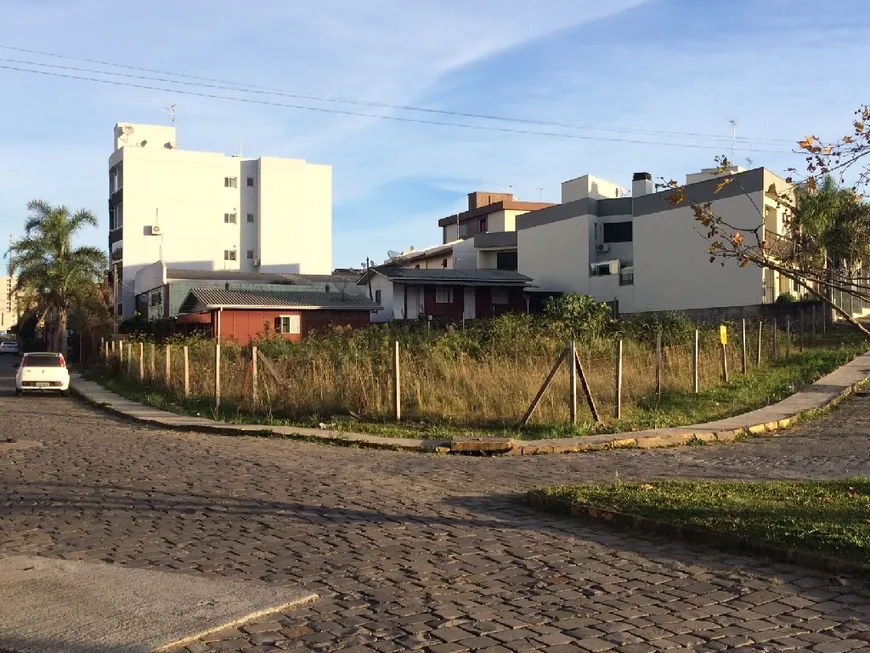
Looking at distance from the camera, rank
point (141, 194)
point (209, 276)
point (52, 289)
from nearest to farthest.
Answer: point (52, 289)
point (209, 276)
point (141, 194)

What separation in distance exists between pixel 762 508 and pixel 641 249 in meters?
44.6

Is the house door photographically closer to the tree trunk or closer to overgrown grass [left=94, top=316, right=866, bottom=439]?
the tree trunk

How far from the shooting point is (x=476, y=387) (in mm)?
17000

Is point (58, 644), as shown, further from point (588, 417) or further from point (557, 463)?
point (588, 417)

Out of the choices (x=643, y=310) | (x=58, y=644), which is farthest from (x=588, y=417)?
(x=643, y=310)

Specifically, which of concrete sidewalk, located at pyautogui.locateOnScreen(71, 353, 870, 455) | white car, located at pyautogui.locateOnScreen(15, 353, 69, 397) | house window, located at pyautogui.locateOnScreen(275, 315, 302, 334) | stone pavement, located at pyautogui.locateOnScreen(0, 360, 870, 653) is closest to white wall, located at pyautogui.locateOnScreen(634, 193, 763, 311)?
house window, located at pyautogui.locateOnScreen(275, 315, 302, 334)

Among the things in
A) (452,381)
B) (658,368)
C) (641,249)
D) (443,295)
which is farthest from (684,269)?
(452,381)

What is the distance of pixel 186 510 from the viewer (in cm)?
873

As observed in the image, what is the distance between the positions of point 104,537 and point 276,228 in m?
70.3

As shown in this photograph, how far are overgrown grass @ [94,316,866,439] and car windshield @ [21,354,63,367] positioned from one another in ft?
15.6

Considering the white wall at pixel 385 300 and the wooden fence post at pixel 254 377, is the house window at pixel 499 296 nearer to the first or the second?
the white wall at pixel 385 300

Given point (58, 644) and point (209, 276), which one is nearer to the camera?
point (58, 644)

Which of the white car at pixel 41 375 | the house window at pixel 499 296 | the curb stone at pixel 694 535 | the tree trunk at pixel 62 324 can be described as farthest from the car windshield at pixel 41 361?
the house window at pixel 499 296

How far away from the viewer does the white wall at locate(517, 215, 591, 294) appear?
55031mm
